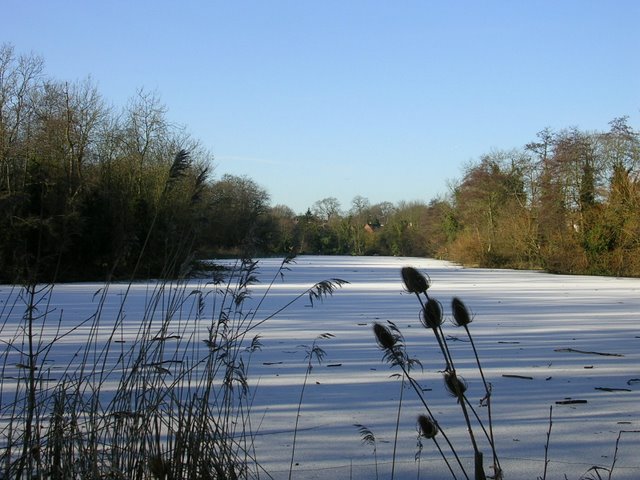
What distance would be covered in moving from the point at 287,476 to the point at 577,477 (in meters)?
Result: 0.86

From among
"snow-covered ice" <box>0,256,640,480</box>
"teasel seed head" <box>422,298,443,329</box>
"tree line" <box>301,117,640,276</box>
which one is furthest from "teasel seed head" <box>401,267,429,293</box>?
"tree line" <box>301,117,640,276</box>

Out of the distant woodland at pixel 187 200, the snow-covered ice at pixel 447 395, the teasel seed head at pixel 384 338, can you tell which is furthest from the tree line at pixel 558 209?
the teasel seed head at pixel 384 338

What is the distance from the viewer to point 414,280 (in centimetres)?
121

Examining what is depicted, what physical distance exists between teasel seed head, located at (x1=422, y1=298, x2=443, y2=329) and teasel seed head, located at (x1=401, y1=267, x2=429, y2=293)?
0.09ft

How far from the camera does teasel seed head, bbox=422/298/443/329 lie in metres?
1.17

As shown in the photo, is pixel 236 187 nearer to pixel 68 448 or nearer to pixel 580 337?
pixel 580 337

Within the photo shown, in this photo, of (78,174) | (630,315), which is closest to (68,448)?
(630,315)

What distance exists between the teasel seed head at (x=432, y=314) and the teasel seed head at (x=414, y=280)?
3cm

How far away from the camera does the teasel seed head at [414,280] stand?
1198 millimetres

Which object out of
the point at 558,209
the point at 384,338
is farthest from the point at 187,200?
the point at 558,209

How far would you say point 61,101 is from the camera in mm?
17031

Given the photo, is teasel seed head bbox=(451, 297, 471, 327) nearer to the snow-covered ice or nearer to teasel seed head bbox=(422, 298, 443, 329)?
teasel seed head bbox=(422, 298, 443, 329)

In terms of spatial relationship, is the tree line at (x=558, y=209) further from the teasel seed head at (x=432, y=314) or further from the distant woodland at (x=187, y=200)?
the teasel seed head at (x=432, y=314)

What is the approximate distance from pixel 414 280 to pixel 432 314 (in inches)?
2.6
